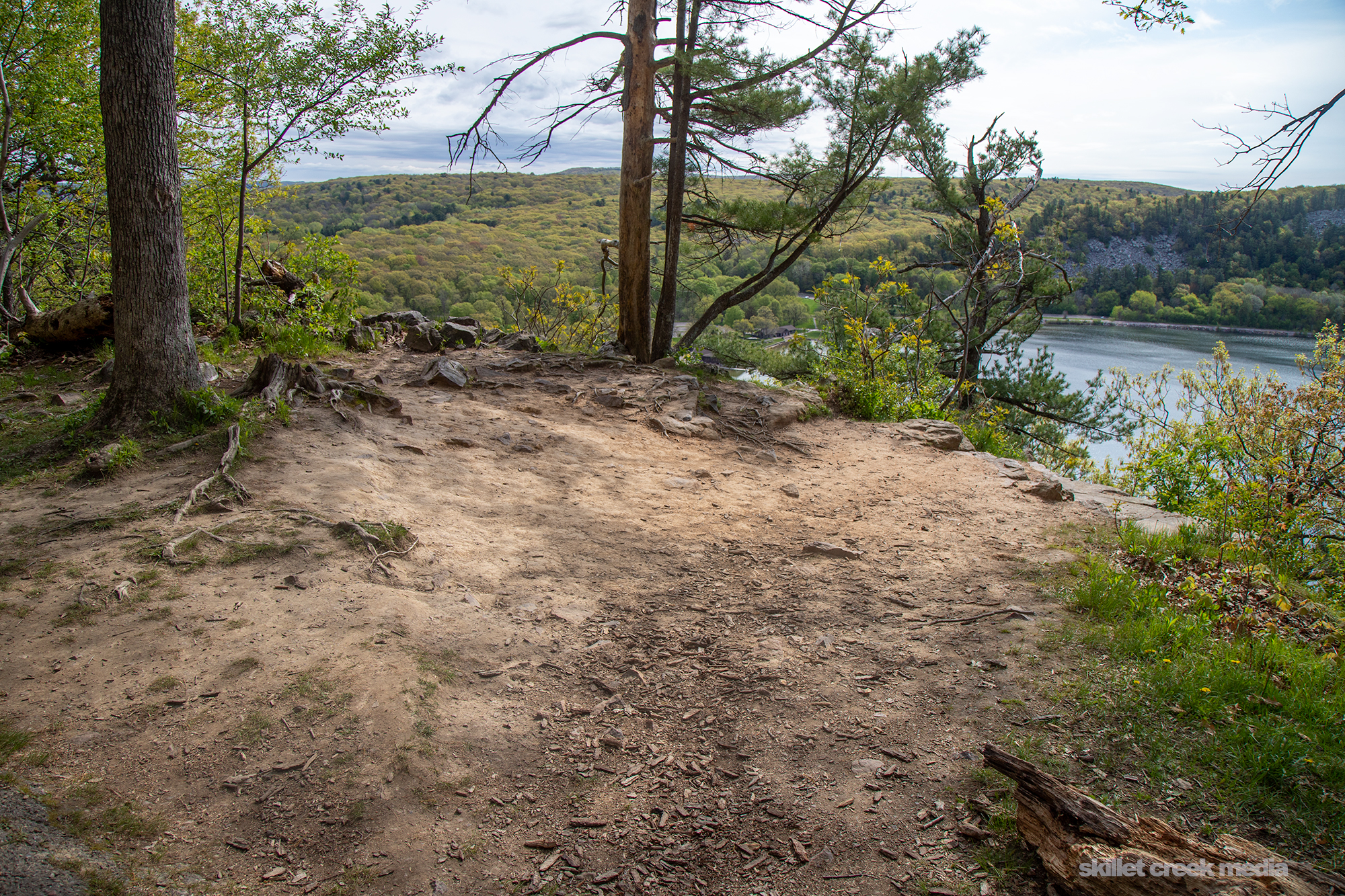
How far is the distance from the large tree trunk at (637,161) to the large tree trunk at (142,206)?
5316 mm

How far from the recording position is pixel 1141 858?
6.32 ft

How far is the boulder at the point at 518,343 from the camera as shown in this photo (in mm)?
9734

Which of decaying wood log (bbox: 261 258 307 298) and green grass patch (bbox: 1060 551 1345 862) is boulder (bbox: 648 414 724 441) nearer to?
green grass patch (bbox: 1060 551 1345 862)

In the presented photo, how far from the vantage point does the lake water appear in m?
15.0

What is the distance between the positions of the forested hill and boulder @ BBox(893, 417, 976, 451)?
117 inches

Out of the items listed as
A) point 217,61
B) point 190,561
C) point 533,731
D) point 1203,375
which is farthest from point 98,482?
point 1203,375

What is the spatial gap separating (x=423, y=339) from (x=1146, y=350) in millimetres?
20668

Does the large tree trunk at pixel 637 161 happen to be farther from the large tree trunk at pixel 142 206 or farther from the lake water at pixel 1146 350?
the lake water at pixel 1146 350

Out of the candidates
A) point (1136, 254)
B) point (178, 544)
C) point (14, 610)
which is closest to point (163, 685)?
point (14, 610)

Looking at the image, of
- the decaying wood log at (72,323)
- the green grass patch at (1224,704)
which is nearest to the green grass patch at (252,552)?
the green grass patch at (1224,704)

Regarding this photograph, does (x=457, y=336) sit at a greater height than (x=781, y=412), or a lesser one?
greater

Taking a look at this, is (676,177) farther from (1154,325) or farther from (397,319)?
(1154,325)

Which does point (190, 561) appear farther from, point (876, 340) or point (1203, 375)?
point (1203, 375)

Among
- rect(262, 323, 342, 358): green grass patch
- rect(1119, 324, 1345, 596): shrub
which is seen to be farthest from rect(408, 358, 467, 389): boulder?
rect(1119, 324, 1345, 596): shrub
